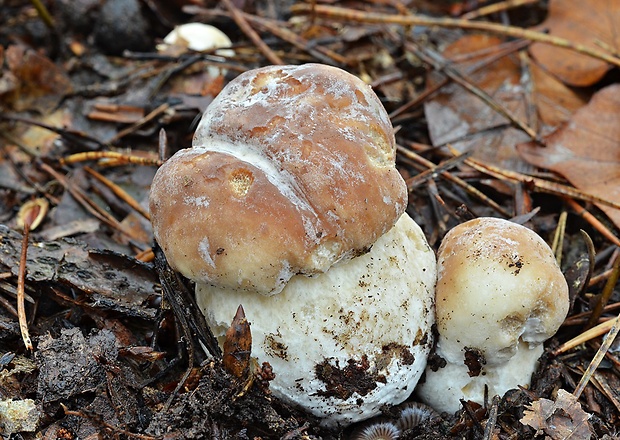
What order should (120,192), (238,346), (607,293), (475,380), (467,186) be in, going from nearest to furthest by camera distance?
(238,346), (475,380), (607,293), (467,186), (120,192)

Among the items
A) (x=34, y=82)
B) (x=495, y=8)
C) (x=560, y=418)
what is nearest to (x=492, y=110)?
(x=495, y=8)

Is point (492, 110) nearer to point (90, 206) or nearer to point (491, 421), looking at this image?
point (491, 421)

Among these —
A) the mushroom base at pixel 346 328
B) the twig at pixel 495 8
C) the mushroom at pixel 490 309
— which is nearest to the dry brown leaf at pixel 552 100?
the twig at pixel 495 8

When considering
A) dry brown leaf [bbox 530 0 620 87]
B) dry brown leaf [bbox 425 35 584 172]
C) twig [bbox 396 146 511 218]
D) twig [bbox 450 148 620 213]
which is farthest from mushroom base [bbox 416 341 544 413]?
dry brown leaf [bbox 530 0 620 87]

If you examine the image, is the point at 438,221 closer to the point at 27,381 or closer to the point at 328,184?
the point at 328,184

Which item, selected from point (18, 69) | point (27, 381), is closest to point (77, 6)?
point (18, 69)

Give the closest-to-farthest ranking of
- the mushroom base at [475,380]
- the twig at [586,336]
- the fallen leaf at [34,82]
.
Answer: the mushroom base at [475,380], the twig at [586,336], the fallen leaf at [34,82]

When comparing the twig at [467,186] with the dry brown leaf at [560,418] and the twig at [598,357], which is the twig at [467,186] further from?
the dry brown leaf at [560,418]
